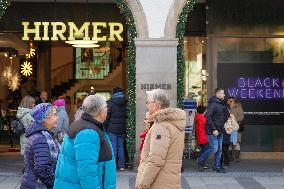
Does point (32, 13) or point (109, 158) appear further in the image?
point (32, 13)

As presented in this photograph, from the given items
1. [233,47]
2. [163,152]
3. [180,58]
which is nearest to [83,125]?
[163,152]

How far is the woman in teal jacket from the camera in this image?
5562 millimetres

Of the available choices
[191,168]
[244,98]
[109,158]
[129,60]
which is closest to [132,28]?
[129,60]

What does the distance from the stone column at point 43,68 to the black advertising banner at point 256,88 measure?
21.8ft

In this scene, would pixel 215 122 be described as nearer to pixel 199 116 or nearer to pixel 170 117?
pixel 199 116

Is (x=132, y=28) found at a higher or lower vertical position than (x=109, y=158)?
higher

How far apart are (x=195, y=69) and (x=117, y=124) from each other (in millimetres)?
4816

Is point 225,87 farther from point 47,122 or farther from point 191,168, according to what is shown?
point 47,122

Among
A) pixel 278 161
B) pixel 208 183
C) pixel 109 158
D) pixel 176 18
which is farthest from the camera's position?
pixel 278 161

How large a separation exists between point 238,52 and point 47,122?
12.9 metres

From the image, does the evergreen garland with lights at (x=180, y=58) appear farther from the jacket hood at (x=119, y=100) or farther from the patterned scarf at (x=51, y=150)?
the patterned scarf at (x=51, y=150)

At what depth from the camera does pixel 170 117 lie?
21.8 ft

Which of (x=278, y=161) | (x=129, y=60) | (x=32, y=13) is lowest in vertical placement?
(x=278, y=161)

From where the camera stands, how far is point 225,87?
1883 centimetres
